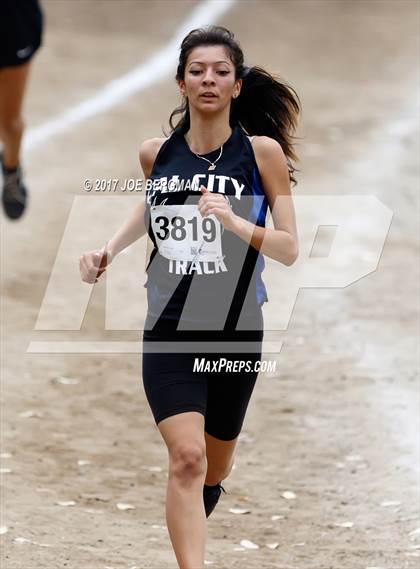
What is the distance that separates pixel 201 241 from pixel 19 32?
2.17 metres

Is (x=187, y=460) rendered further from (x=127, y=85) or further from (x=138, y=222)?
(x=127, y=85)

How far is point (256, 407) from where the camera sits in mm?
10945

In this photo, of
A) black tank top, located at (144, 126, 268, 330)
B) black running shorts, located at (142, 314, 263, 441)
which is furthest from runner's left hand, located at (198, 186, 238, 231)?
black running shorts, located at (142, 314, 263, 441)

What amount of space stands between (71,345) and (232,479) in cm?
291

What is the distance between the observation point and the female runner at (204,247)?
5961 mm

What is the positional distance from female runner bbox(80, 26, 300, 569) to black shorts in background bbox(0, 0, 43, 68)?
191cm

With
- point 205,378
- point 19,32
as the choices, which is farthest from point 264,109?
point 19,32

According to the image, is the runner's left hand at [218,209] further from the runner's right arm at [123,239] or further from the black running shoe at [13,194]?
the black running shoe at [13,194]

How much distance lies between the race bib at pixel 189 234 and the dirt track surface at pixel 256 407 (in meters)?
2.33

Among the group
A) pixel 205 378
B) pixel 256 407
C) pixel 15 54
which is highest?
pixel 15 54

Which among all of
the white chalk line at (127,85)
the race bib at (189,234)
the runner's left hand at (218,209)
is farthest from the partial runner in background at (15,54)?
the white chalk line at (127,85)

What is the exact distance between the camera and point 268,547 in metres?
8.20

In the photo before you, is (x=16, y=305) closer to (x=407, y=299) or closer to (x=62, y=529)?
(x=407, y=299)

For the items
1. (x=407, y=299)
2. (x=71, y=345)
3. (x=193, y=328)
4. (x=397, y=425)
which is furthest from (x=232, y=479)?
(x=407, y=299)
